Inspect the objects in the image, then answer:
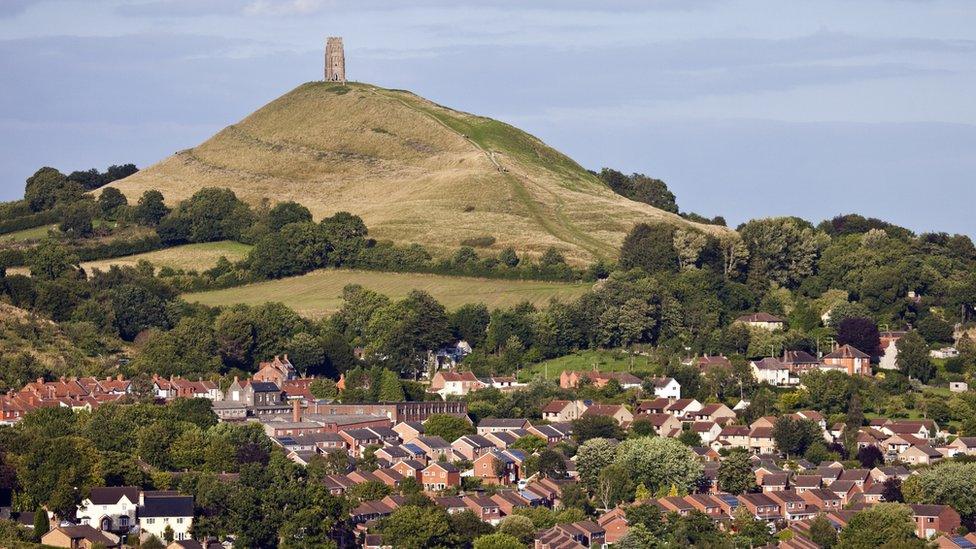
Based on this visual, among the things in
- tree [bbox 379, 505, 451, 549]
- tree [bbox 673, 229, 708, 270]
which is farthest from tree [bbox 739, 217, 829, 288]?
tree [bbox 379, 505, 451, 549]

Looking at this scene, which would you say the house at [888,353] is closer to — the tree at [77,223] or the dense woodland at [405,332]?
the dense woodland at [405,332]

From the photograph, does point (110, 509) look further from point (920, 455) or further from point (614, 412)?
point (920, 455)

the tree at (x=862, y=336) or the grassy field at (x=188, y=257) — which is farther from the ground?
the grassy field at (x=188, y=257)

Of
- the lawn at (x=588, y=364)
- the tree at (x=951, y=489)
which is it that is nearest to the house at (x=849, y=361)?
the lawn at (x=588, y=364)

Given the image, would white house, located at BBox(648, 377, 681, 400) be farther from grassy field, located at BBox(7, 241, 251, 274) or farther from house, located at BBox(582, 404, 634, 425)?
grassy field, located at BBox(7, 241, 251, 274)

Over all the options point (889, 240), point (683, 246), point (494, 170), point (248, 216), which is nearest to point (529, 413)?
point (683, 246)

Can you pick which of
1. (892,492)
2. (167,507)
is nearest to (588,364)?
(892,492)
